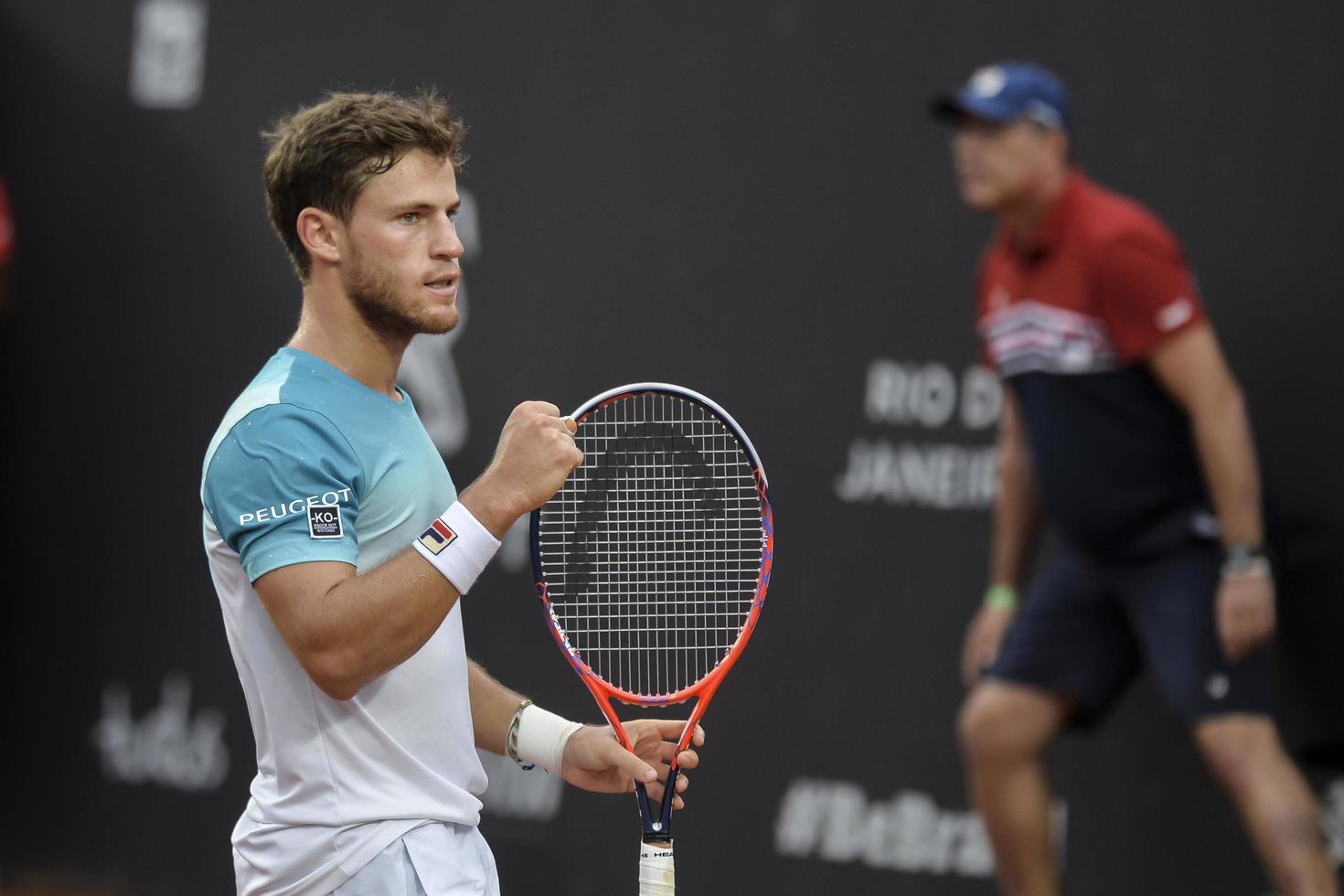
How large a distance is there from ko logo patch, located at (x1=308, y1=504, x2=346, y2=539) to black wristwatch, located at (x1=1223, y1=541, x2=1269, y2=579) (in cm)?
172

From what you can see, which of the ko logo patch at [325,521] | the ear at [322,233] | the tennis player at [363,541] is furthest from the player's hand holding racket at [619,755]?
the ear at [322,233]

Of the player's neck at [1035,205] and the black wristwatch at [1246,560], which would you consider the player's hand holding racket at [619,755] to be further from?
the player's neck at [1035,205]

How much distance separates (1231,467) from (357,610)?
172cm

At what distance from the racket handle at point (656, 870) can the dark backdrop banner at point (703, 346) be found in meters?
1.60

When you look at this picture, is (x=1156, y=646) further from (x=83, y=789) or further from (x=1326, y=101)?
(x=83, y=789)

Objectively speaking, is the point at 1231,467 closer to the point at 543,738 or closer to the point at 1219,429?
the point at 1219,429

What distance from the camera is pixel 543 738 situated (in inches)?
77.4

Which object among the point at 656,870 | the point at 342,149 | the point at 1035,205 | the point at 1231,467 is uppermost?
the point at 1035,205

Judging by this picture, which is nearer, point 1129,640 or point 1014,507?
point 1129,640

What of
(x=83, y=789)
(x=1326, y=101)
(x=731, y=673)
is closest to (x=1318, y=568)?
(x=1326, y=101)

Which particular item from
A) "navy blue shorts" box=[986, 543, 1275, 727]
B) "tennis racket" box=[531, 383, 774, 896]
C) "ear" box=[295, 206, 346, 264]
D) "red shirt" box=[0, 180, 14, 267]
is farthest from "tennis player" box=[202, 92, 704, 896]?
"red shirt" box=[0, 180, 14, 267]

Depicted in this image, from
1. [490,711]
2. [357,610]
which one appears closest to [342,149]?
[357,610]

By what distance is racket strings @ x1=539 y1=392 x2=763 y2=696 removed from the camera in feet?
8.56

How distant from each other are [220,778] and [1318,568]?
2465mm
